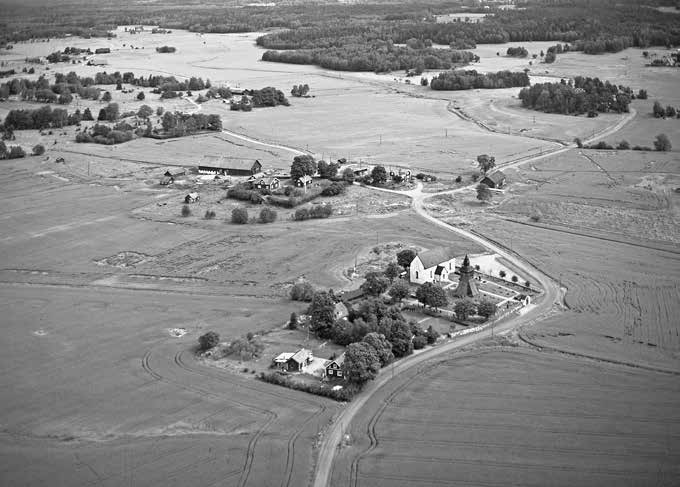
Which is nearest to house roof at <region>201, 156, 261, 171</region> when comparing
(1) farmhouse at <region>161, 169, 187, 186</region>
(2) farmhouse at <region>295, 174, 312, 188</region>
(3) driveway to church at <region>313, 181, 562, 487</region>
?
(1) farmhouse at <region>161, 169, 187, 186</region>

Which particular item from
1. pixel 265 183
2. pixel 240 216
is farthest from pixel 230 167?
pixel 240 216

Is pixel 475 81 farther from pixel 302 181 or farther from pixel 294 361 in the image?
pixel 294 361

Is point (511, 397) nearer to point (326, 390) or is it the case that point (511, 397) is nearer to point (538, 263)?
point (326, 390)

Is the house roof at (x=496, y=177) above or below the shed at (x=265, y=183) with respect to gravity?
above

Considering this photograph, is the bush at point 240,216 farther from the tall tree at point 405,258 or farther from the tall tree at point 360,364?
the tall tree at point 360,364

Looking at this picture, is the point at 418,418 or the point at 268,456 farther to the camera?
the point at 418,418

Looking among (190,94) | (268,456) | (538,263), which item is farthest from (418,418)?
(190,94)

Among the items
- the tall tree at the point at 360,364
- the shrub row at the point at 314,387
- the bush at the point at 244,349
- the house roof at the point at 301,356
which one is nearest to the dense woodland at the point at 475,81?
the bush at the point at 244,349
